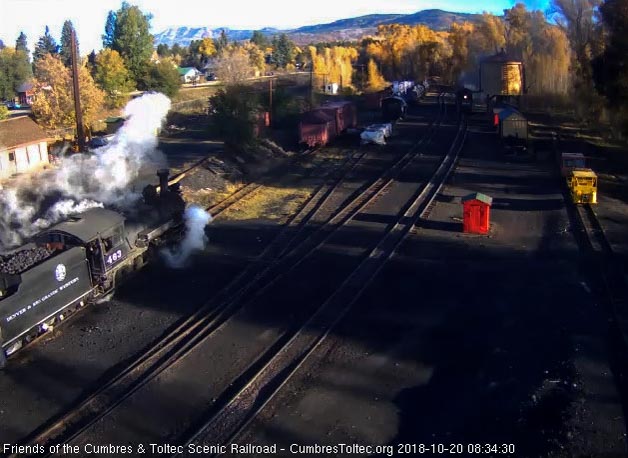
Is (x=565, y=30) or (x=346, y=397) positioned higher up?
(x=565, y=30)

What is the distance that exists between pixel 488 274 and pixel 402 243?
3.56 m

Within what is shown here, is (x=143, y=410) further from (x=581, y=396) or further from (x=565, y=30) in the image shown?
(x=565, y=30)

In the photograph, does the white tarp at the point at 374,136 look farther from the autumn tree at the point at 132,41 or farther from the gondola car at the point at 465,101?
the autumn tree at the point at 132,41

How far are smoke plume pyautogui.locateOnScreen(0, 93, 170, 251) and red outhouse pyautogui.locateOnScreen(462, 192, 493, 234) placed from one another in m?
11.2

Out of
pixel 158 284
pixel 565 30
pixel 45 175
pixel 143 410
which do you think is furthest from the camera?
pixel 565 30

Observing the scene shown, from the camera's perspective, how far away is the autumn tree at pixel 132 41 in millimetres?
63781

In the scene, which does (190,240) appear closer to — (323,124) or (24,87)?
(323,124)

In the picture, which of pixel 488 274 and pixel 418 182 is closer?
pixel 488 274

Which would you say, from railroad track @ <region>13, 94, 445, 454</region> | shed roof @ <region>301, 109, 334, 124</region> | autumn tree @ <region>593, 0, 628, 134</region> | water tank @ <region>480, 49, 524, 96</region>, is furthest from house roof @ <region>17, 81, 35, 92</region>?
autumn tree @ <region>593, 0, 628, 134</region>

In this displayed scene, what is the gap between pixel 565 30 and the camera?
6144 centimetres

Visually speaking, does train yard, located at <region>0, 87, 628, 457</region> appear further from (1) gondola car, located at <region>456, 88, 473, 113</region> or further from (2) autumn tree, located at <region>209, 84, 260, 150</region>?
(1) gondola car, located at <region>456, 88, 473, 113</region>

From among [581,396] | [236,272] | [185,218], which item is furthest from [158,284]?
[581,396]

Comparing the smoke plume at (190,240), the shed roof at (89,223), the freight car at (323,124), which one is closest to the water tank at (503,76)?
the freight car at (323,124)

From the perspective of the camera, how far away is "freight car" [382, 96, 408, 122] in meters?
53.1
